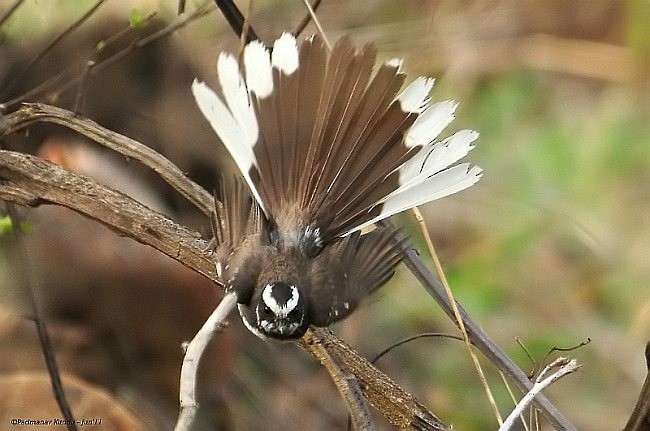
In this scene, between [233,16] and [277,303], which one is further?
[233,16]

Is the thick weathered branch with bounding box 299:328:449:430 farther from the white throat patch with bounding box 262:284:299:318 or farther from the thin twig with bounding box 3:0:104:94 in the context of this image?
the thin twig with bounding box 3:0:104:94

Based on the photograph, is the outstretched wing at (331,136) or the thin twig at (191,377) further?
the outstretched wing at (331,136)

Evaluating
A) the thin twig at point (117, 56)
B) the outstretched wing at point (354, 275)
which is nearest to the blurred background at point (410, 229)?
the thin twig at point (117, 56)

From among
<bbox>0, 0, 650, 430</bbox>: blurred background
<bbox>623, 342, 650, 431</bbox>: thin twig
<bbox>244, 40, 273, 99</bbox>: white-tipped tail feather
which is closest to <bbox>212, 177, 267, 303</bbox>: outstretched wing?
<bbox>244, 40, 273, 99</bbox>: white-tipped tail feather

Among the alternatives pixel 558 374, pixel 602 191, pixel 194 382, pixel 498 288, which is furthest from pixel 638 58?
pixel 194 382

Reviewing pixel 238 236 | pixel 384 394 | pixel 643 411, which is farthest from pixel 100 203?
pixel 643 411

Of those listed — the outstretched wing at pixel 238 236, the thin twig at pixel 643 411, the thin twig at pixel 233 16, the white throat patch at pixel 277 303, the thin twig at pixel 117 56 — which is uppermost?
the thin twig at pixel 117 56

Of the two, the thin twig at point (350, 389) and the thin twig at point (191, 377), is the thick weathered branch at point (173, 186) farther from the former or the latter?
the thin twig at point (191, 377)

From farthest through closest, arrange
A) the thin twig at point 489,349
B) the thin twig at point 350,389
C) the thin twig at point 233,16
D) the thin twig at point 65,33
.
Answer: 1. the thin twig at point 65,33
2. the thin twig at point 233,16
3. the thin twig at point 489,349
4. the thin twig at point 350,389

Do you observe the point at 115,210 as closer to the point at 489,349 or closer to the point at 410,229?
the point at 489,349
